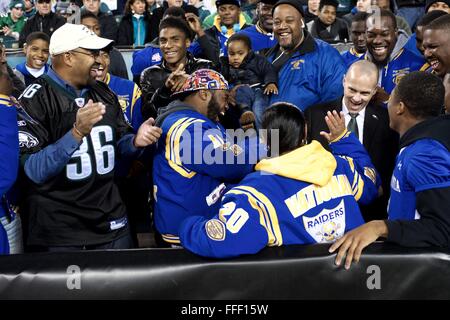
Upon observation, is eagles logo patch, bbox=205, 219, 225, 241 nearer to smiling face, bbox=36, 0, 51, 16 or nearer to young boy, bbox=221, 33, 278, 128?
young boy, bbox=221, 33, 278, 128

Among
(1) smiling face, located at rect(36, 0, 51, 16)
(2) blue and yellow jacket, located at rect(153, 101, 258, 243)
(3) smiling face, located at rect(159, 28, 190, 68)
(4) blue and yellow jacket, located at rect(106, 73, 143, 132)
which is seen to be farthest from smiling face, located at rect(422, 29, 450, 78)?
(1) smiling face, located at rect(36, 0, 51, 16)

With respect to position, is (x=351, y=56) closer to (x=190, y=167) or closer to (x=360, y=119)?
(x=360, y=119)

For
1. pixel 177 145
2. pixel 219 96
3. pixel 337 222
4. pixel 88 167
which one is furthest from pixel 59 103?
pixel 337 222

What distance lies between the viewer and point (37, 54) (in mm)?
6887

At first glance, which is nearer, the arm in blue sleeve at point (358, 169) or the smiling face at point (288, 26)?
the arm in blue sleeve at point (358, 169)

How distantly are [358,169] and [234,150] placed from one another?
693 mm

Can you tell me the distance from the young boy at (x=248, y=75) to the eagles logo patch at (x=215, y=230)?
2620mm

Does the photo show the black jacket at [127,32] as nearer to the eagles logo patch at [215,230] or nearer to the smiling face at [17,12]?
the smiling face at [17,12]

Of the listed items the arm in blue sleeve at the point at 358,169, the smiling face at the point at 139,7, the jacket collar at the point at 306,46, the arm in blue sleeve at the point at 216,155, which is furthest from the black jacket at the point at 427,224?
A: the smiling face at the point at 139,7

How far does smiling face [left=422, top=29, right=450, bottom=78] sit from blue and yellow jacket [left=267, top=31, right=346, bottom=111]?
81 cm

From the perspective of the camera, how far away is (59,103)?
10.9 feet

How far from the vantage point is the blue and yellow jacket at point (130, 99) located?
4898 millimetres

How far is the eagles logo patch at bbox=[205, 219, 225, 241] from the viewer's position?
245 cm

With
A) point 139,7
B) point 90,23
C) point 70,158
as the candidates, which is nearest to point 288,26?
point 70,158
